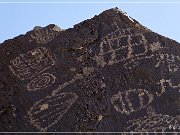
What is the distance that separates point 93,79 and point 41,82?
1.89ft

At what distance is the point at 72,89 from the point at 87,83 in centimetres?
17

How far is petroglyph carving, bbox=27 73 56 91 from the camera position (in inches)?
182

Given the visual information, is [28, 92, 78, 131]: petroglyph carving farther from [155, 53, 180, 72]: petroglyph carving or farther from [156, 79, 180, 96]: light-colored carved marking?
[155, 53, 180, 72]: petroglyph carving

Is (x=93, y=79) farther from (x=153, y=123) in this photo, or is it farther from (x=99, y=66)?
(x=153, y=123)

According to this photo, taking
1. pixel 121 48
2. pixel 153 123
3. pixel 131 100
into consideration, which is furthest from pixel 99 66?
pixel 153 123

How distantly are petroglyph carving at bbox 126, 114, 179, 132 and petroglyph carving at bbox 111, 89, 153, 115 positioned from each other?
0.50ft

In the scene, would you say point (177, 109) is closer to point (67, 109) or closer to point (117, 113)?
point (117, 113)

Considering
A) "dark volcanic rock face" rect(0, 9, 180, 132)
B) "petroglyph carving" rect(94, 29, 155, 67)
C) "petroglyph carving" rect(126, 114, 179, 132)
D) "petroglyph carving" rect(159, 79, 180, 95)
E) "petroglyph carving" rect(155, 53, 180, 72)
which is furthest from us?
"petroglyph carving" rect(94, 29, 155, 67)

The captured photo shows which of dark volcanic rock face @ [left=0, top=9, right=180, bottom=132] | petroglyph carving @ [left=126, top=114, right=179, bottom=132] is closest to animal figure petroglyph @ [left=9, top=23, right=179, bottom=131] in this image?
dark volcanic rock face @ [left=0, top=9, right=180, bottom=132]

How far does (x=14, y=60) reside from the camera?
493cm

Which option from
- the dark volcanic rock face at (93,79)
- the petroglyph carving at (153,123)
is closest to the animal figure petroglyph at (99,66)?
the dark volcanic rock face at (93,79)

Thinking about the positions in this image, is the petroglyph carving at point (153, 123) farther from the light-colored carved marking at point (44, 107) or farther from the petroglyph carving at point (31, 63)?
the petroglyph carving at point (31, 63)

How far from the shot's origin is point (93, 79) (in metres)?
4.55

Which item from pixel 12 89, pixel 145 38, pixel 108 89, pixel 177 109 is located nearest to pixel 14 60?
pixel 12 89
